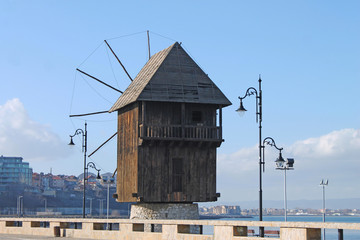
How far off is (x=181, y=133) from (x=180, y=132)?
150 mm

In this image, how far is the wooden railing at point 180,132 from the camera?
39.6m

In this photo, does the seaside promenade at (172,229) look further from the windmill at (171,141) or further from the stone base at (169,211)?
the windmill at (171,141)

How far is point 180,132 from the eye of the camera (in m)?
40.3

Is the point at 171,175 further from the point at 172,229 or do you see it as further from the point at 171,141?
the point at 172,229

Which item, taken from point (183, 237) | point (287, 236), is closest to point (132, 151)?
point (183, 237)

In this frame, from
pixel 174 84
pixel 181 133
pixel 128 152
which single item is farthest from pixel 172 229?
pixel 174 84

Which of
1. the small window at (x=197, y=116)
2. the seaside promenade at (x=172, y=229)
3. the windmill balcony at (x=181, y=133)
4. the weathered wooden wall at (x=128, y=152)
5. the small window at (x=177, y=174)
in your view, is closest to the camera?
the seaside promenade at (x=172, y=229)

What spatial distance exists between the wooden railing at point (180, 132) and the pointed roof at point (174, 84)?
1.65 m

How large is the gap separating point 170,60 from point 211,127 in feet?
17.6

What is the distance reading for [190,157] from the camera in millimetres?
40781

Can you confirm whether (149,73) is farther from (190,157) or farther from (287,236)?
(287,236)

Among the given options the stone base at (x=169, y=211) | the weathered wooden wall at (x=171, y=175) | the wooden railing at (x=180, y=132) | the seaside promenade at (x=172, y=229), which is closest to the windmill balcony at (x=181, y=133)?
the wooden railing at (x=180, y=132)

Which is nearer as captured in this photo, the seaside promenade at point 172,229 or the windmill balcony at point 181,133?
the seaside promenade at point 172,229

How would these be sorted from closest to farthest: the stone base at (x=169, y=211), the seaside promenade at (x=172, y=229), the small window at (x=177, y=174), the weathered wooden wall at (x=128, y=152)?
1. the seaside promenade at (x=172, y=229)
2. the small window at (x=177, y=174)
3. the weathered wooden wall at (x=128, y=152)
4. the stone base at (x=169, y=211)
